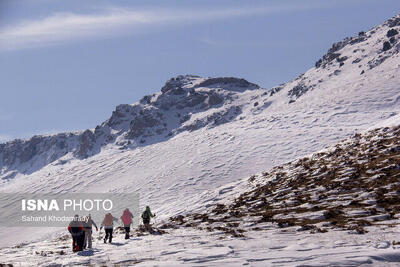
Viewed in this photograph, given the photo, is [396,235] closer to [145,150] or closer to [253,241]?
[253,241]

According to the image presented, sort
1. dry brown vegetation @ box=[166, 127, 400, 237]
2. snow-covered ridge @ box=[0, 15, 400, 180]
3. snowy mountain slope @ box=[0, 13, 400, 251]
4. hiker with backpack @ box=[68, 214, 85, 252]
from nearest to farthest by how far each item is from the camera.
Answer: hiker with backpack @ box=[68, 214, 85, 252]
dry brown vegetation @ box=[166, 127, 400, 237]
snowy mountain slope @ box=[0, 13, 400, 251]
snow-covered ridge @ box=[0, 15, 400, 180]

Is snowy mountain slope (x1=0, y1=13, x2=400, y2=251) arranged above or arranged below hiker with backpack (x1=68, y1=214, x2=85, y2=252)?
above

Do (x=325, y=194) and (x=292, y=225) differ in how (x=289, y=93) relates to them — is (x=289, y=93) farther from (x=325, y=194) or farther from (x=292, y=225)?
(x=292, y=225)

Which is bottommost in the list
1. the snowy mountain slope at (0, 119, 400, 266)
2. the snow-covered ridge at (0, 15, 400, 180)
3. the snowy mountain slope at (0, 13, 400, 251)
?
the snowy mountain slope at (0, 119, 400, 266)

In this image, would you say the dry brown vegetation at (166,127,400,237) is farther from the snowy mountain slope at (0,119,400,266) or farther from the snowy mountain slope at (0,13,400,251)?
the snowy mountain slope at (0,13,400,251)

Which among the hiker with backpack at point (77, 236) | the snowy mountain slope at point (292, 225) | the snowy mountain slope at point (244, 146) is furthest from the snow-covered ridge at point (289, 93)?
the hiker with backpack at point (77, 236)

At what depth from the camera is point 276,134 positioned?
7775 centimetres

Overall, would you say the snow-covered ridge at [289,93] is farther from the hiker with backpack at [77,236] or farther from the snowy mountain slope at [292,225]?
the hiker with backpack at [77,236]

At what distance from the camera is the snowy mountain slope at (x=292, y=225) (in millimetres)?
16766

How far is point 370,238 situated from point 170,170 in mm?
52866

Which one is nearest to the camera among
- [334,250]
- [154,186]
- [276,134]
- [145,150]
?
[334,250]

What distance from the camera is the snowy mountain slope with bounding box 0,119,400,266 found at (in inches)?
660

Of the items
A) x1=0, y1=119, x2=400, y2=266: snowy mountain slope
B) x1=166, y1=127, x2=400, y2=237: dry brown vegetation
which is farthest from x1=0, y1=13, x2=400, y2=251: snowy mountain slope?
x1=0, y1=119, x2=400, y2=266: snowy mountain slope

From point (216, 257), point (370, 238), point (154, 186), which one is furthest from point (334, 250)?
point (154, 186)
